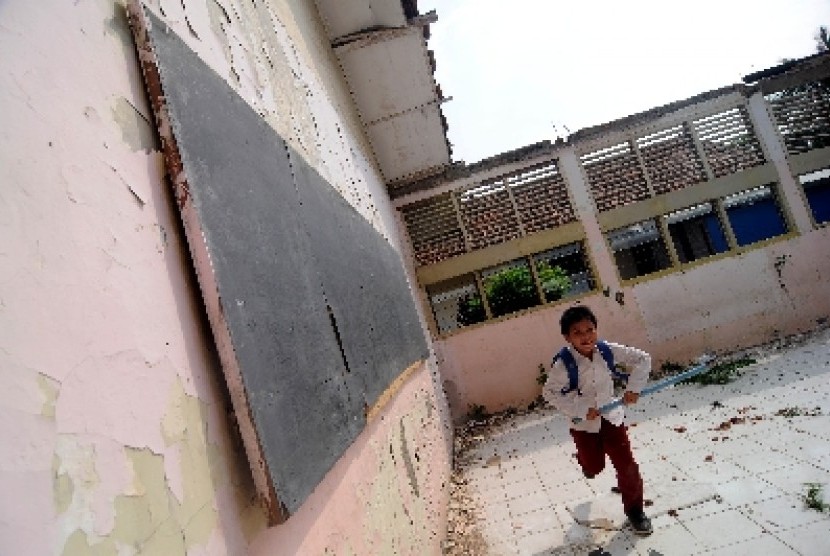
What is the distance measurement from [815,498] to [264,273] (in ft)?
13.1

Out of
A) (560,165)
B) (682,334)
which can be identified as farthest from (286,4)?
(682,334)

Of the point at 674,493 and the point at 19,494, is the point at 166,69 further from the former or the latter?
the point at 674,493

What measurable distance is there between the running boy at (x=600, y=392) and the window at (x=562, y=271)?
20.6 feet

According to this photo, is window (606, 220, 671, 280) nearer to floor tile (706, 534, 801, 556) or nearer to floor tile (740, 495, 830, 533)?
floor tile (740, 495, 830, 533)

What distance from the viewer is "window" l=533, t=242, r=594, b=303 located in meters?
11.9

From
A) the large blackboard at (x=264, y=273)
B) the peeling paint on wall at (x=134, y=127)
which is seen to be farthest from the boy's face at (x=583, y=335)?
the peeling paint on wall at (x=134, y=127)

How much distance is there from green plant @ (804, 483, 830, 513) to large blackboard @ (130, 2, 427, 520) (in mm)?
3105

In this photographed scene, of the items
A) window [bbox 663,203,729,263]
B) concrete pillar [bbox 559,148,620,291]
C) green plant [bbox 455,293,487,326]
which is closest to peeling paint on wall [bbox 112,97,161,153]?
concrete pillar [bbox 559,148,620,291]

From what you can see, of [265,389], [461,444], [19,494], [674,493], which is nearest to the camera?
[19,494]

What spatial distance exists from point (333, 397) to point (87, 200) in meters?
1.14

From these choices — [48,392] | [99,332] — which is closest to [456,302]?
[99,332]

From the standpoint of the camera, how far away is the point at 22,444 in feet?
2.41

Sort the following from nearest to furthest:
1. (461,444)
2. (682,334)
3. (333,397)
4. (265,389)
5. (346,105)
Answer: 1. (265,389)
2. (333,397)
3. (346,105)
4. (461,444)
5. (682,334)

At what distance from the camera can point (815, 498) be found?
11.5 ft
